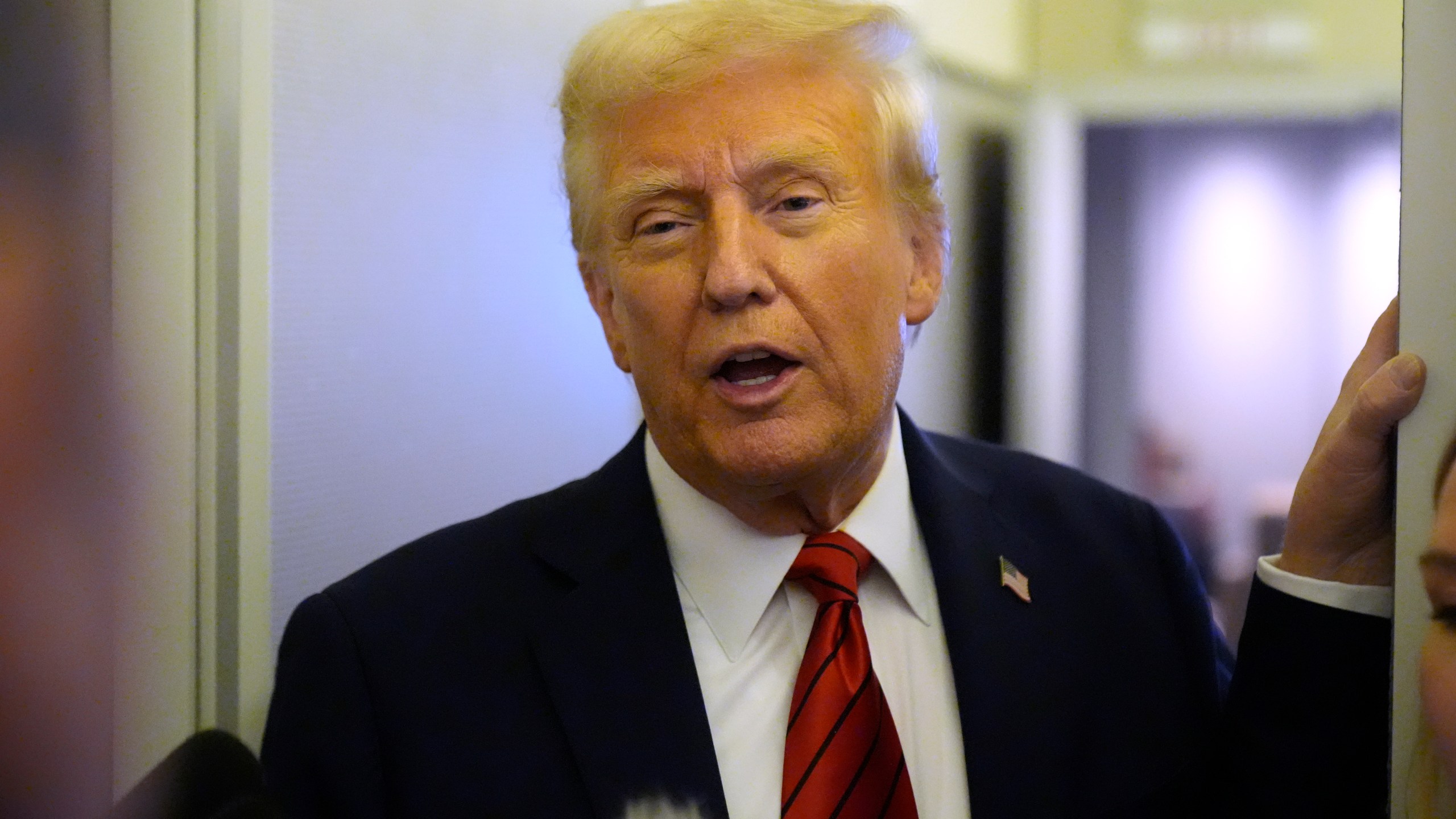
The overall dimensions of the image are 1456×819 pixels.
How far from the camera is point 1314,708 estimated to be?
2.74ft

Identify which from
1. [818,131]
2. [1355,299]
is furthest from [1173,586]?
[1355,299]

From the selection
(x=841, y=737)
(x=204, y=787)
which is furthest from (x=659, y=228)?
(x=204, y=787)

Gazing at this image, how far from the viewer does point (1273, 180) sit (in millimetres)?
2217

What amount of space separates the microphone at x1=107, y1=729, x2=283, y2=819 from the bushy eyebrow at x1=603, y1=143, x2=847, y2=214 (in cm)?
53

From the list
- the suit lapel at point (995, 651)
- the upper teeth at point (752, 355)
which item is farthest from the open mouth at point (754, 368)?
the suit lapel at point (995, 651)

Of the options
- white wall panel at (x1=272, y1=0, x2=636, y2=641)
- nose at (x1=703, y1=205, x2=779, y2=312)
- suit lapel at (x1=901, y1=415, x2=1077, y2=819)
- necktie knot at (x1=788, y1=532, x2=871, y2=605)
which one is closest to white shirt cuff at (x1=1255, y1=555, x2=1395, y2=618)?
suit lapel at (x1=901, y1=415, x2=1077, y2=819)

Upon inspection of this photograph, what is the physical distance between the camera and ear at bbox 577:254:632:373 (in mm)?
1031

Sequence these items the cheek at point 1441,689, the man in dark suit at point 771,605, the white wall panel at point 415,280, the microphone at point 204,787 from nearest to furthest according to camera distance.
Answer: the cheek at point 1441,689
the microphone at point 204,787
the man in dark suit at point 771,605
the white wall panel at point 415,280

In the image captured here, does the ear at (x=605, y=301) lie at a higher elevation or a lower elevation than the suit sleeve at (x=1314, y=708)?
higher

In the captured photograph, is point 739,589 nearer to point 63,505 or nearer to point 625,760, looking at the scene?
point 625,760

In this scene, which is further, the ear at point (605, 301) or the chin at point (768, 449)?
the ear at point (605, 301)

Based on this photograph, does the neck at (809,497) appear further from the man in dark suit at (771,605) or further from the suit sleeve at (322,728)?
the suit sleeve at (322,728)

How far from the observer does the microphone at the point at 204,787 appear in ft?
2.53

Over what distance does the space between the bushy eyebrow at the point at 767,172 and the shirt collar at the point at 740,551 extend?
0.23 meters
